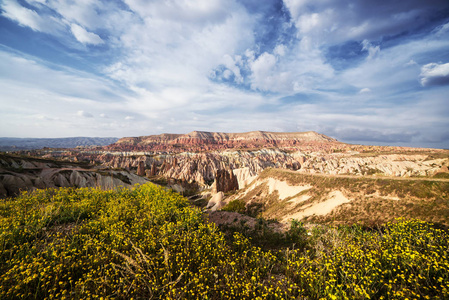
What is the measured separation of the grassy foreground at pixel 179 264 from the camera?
4.47m

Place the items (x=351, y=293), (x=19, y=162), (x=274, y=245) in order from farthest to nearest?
(x=19, y=162)
(x=274, y=245)
(x=351, y=293)

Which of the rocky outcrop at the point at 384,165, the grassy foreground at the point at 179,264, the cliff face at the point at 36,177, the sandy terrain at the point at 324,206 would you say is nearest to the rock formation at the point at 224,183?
the rocky outcrop at the point at 384,165

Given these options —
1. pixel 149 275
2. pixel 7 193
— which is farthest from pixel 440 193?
pixel 7 193

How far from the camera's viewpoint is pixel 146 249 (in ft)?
21.7

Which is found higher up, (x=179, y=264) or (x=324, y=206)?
(x=179, y=264)

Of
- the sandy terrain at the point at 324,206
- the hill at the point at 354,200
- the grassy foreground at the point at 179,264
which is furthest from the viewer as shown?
the sandy terrain at the point at 324,206

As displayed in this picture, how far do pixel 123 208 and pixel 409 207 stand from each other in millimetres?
31855

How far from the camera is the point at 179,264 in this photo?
549 cm

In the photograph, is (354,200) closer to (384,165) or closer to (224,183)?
(224,183)

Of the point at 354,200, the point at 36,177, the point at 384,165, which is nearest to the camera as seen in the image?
the point at 354,200

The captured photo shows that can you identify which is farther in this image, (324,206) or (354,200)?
(324,206)

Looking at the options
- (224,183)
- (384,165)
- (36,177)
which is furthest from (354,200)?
(384,165)

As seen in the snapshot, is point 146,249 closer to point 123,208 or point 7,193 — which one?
point 123,208

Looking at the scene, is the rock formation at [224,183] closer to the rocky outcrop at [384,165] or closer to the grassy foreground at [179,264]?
the rocky outcrop at [384,165]
